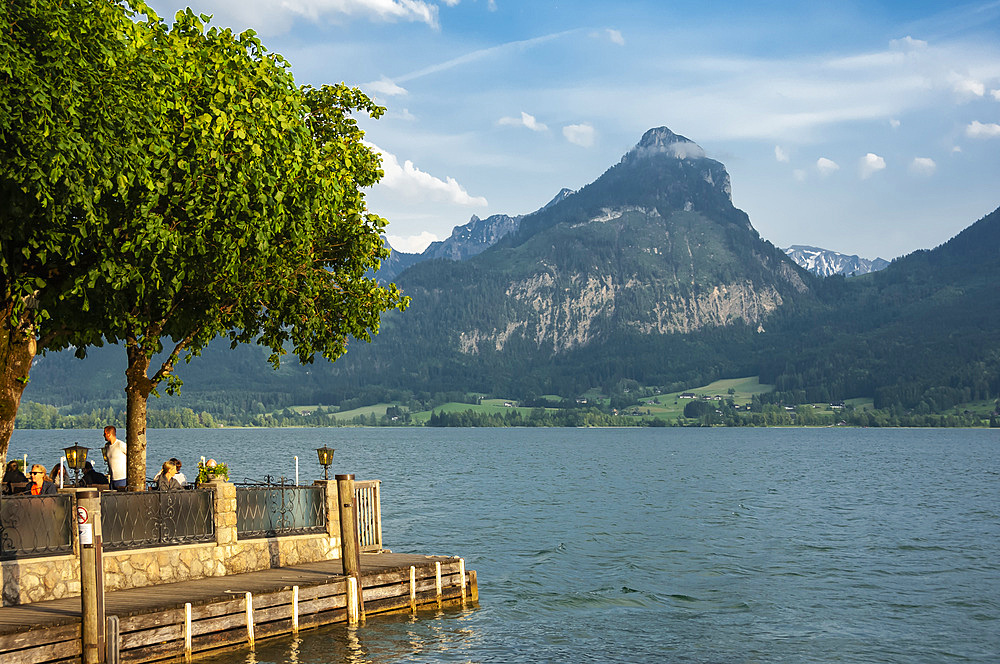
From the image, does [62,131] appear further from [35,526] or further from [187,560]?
[187,560]

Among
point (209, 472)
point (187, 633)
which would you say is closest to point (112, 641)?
point (187, 633)

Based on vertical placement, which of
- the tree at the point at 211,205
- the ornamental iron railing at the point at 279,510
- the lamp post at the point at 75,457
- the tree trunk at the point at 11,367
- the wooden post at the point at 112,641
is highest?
the tree at the point at 211,205

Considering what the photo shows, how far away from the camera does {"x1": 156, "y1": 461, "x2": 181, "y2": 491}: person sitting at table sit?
24.0 m

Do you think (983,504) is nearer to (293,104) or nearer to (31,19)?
(293,104)

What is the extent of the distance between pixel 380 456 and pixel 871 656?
140 meters

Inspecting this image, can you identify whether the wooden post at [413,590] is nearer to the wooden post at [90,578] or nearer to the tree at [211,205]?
the tree at [211,205]

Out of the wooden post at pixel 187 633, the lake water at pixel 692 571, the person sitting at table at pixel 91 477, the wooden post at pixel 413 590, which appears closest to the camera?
the wooden post at pixel 187 633

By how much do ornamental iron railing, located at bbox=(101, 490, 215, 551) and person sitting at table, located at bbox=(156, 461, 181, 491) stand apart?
803 millimetres

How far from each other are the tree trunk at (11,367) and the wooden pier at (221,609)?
490cm

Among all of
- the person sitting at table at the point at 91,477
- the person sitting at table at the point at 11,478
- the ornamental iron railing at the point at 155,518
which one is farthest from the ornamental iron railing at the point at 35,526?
the person sitting at table at the point at 91,477

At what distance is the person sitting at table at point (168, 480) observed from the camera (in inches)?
943

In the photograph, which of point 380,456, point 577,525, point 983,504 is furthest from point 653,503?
point 380,456

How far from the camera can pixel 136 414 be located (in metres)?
25.5

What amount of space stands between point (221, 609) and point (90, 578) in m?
3.55
